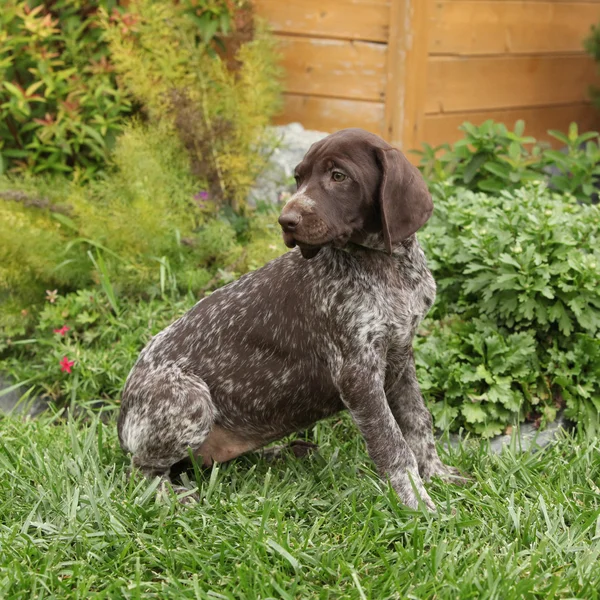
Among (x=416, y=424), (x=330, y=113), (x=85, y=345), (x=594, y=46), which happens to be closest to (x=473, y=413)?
(x=416, y=424)

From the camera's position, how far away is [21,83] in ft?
22.6

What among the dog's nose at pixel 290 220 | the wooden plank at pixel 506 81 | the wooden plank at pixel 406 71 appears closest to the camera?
the dog's nose at pixel 290 220

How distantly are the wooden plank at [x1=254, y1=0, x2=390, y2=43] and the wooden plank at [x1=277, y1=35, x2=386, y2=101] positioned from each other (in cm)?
6

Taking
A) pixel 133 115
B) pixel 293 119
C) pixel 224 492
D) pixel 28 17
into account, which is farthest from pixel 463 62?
pixel 224 492

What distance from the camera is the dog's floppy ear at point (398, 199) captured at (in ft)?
10.3

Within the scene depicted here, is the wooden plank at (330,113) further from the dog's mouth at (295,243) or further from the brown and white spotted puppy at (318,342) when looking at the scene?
the dog's mouth at (295,243)

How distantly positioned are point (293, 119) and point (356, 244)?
13.2ft

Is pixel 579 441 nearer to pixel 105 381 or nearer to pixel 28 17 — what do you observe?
pixel 105 381

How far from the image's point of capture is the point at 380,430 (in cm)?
338

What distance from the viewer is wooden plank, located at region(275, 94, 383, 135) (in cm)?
680

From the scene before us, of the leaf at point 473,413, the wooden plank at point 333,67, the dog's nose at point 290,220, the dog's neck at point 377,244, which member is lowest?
the leaf at point 473,413

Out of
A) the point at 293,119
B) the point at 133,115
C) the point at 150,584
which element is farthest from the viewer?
the point at 293,119

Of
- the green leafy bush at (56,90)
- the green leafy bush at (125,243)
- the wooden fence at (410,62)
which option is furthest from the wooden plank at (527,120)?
the green leafy bush at (56,90)

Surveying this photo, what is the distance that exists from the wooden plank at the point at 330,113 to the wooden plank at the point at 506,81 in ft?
1.55
